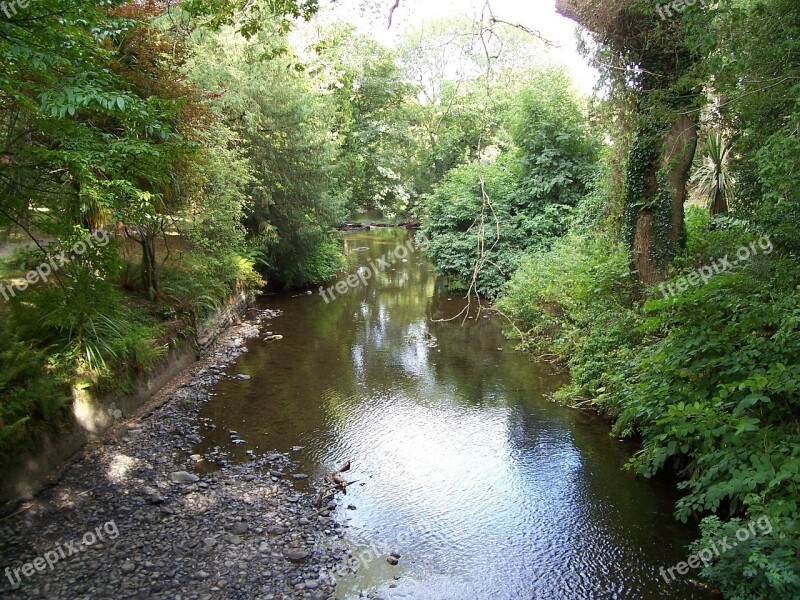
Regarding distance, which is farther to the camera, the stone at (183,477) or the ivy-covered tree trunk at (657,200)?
the ivy-covered tree trunk at (657,200)

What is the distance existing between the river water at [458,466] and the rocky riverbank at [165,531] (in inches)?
18.9

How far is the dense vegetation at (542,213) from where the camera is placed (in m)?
4.88

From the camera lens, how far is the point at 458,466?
23.3ft

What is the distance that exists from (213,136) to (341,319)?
19.9 feet

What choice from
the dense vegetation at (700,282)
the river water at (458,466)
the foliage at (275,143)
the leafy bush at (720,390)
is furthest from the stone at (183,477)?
the foliage at (275,143)

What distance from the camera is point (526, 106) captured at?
675 inches

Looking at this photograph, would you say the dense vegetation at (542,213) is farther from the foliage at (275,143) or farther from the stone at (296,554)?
the stone at (296,554)

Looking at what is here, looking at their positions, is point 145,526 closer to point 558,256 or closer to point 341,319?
point 341,319

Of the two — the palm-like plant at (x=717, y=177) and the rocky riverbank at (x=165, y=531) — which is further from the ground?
the palm-like plant at (x=717, y=177)

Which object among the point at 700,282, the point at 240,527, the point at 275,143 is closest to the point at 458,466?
the point at 240,527

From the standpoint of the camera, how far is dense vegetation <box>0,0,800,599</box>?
488 centimetres

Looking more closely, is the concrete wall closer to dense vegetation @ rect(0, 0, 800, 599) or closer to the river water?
dense vegetation @ rect(0, 0, 800, 599)

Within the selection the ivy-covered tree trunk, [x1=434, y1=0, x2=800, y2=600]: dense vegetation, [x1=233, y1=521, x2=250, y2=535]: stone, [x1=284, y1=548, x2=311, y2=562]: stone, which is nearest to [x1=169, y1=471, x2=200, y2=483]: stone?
[x1=233, y1=521, x2=250, y2=535]: stone

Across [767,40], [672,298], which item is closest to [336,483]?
[672,298]
